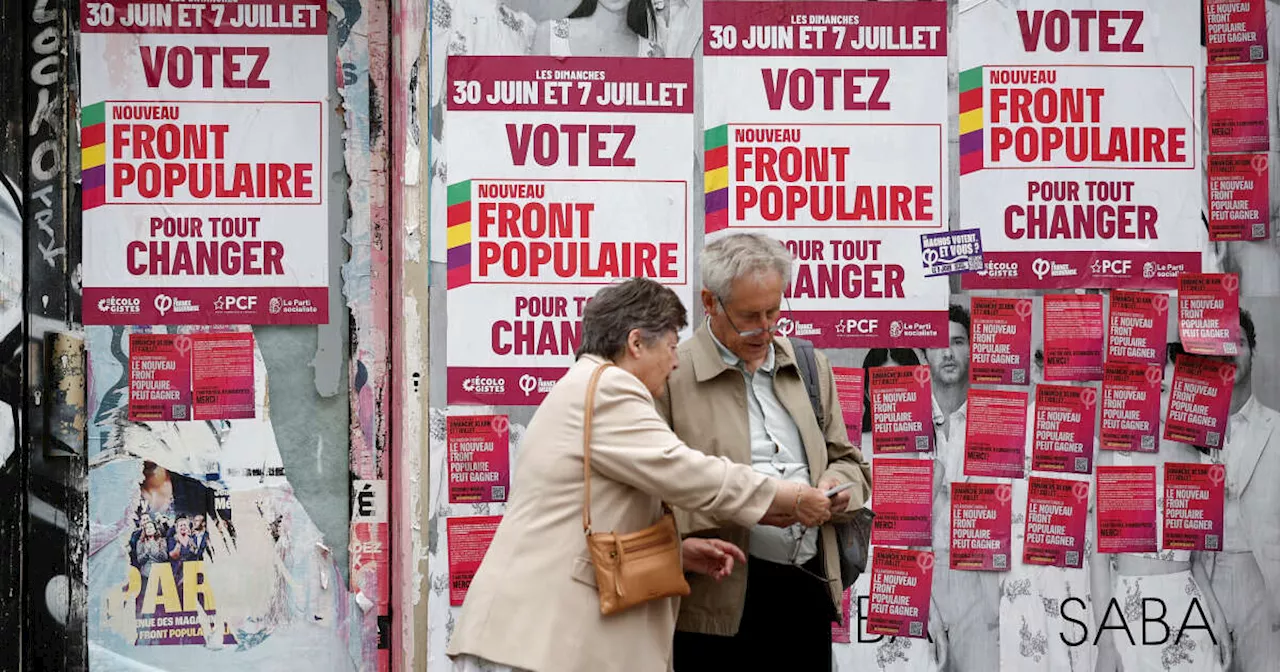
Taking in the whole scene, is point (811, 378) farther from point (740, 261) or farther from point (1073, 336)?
point (1073, 336)

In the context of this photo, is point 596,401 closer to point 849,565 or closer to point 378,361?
point 849,565

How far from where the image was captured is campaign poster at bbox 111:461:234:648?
4.84 meters

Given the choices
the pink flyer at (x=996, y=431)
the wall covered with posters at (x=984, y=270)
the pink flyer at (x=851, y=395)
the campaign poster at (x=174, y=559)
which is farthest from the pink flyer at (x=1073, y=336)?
the campaign poster at (x=174, y=559)

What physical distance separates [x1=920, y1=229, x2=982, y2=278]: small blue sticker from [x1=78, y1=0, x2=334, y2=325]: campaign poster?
2200 millimetres

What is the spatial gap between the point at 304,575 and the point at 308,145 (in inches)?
62.7

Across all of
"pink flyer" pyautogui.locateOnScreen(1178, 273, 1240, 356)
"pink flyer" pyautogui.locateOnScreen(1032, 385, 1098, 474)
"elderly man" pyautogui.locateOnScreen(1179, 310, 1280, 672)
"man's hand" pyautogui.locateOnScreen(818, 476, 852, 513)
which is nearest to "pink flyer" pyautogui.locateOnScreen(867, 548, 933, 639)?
"pink flyer" pyautogui.locateOnScreen(1032, 385, 1098, 474)

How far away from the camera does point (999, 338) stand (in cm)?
482

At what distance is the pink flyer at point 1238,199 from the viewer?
15.8ft

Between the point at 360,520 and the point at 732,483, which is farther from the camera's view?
the point at 360,520

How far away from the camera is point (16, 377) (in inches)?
190

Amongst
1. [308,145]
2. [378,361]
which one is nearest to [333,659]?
[378,361]

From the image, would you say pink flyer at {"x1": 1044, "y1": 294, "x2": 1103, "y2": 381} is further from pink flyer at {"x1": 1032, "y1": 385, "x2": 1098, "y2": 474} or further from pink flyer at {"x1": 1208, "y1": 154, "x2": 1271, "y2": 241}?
pink flyer at {"x1": 1208, "y1": 154, "x2": 1271, "y2": 241}

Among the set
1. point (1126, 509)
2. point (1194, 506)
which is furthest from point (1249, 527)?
point (1126, 509)

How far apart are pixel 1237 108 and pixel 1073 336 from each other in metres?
1.03
